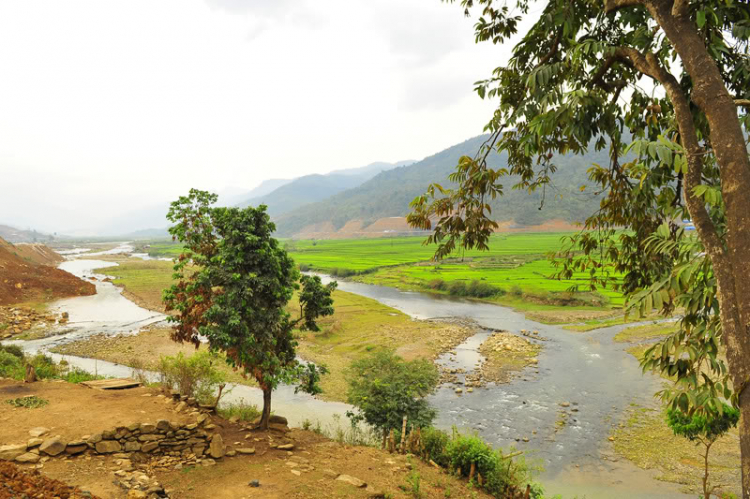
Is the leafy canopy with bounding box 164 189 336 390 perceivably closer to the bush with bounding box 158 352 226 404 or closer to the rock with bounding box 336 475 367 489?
the rock with bounding box 336 475 367 489

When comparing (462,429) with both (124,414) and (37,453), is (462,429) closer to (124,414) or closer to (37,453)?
(124,414)

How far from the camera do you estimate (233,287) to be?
39.3 feet

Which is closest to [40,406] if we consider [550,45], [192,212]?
[192,212]

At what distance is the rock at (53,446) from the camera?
9.43 metres

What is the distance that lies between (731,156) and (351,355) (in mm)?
29275

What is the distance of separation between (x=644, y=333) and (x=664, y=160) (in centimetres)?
3877

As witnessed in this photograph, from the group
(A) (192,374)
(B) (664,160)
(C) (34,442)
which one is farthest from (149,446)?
(B) (664,160)

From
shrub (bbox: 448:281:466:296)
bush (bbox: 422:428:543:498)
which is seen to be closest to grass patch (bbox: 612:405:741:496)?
bush (bbox: 422:428:543:498)

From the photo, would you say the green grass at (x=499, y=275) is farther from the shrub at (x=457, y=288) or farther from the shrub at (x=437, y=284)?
the shrub at (x=457, y=288)

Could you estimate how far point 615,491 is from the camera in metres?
15.0

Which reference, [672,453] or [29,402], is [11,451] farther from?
[672,453]

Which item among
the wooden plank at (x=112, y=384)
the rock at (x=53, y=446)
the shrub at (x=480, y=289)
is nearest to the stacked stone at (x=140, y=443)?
the rock at (x=53, y=446)

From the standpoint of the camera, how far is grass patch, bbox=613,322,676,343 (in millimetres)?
33531

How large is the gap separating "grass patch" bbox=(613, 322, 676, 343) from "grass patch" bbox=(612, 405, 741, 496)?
15.2 m
